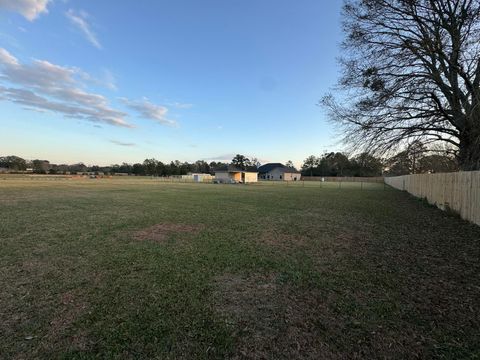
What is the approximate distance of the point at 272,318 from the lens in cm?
316

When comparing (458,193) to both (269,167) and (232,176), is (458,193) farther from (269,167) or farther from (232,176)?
(269,167)

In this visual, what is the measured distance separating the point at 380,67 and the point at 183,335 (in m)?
12.2

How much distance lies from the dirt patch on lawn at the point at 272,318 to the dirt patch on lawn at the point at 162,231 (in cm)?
337

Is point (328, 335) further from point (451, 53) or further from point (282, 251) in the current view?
point (451, 53)

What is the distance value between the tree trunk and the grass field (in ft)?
18.4

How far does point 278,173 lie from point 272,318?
82287mm

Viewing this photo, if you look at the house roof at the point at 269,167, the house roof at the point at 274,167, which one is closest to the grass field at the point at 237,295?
the house roof at the point at 274,167

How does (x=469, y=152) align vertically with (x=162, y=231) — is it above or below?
above

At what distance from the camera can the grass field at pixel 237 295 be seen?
8.66 ft

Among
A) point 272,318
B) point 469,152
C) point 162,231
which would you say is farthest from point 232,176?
point 272,318

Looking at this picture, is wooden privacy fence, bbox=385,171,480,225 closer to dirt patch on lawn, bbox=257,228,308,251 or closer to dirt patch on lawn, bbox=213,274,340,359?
dirt patch on lawn, bbox=257,228,308,251

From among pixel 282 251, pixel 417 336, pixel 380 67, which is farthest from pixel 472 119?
pixel 417 336

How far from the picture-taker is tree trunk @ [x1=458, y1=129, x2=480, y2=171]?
11.2m

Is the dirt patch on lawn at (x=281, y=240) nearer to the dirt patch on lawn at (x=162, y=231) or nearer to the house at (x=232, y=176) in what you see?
the dirt patch on lawn at (x=162, y=231)
